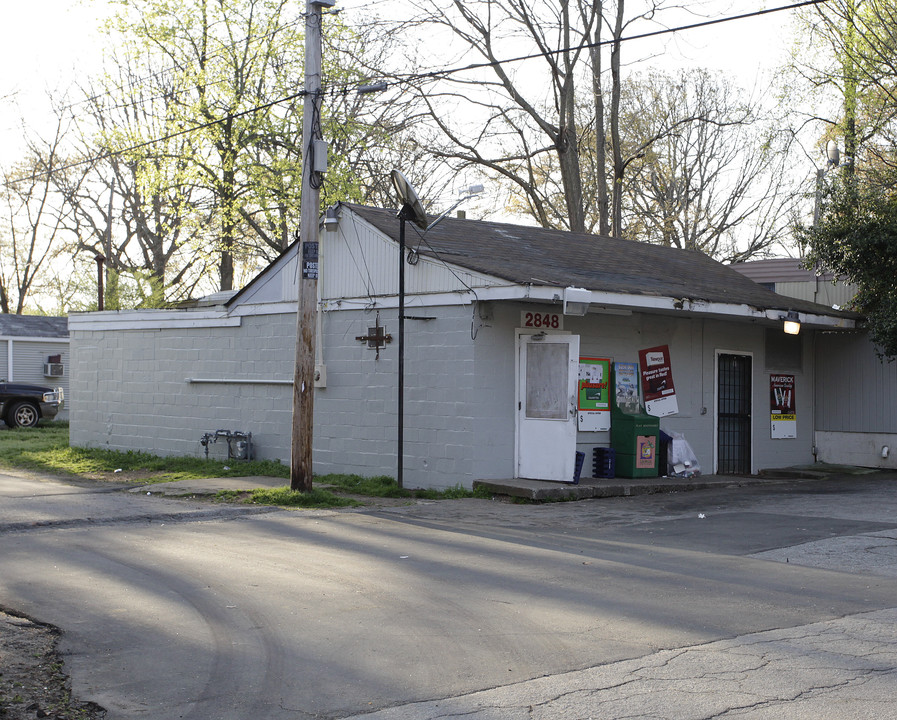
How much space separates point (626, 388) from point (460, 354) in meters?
3.28

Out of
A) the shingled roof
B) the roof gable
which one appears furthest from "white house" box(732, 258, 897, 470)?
the roof gable

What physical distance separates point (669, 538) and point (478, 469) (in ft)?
12.8

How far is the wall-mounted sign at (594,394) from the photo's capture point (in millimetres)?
15156

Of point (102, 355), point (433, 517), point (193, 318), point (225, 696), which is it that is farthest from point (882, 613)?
point (102, 355)

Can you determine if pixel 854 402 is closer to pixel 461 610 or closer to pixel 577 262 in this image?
pixel 577 262

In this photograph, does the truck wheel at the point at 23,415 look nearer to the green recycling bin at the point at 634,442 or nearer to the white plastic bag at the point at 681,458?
the green recycling bin at the point at 634,442

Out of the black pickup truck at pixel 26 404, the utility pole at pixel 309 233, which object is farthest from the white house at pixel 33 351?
the utility pole at pixel 309 233

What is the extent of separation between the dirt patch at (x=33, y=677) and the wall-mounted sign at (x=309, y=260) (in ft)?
23.2

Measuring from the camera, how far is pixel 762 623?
682 centimetres

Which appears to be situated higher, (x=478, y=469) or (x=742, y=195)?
(x=742, y=195)

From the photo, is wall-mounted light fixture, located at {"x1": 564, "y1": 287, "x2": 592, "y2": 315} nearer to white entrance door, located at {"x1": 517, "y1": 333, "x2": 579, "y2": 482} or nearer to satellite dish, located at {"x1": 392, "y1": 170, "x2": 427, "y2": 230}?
white entrance door, located at {"x1": 517, "y1": 333, "x2": 579, "y2": 482}

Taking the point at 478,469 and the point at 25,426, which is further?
the point at 25,426

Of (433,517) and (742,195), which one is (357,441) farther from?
(742,195)

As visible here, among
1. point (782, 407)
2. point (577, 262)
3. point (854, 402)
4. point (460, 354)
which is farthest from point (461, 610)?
point (854, 402)
